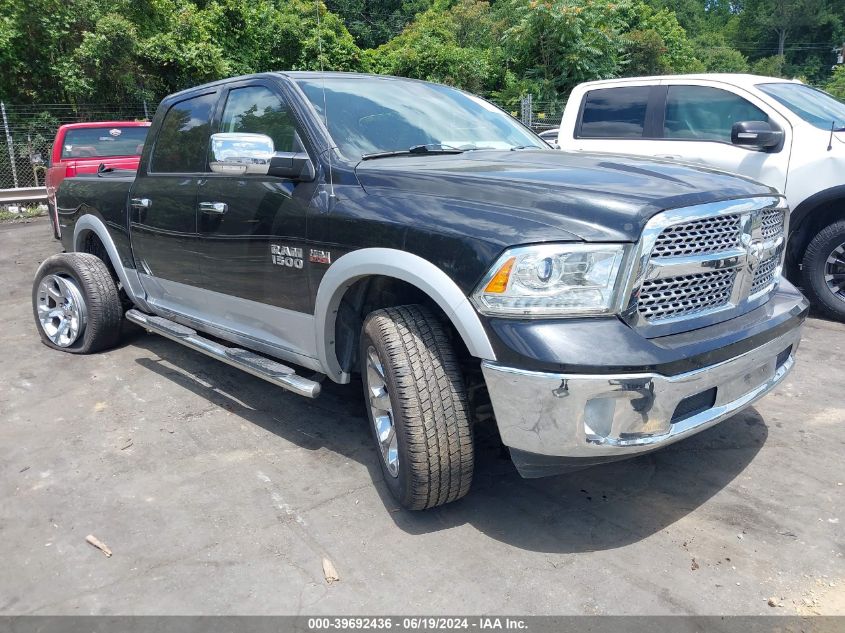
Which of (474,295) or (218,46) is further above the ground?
(218,46)

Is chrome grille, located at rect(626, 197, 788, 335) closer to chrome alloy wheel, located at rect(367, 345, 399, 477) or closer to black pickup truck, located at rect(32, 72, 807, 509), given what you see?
black pickup truck, located at rect(32, 72, 807, 509)

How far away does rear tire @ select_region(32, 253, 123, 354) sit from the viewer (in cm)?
507

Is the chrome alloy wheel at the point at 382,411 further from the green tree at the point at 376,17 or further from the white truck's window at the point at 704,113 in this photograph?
the green tree at the point at 376,17

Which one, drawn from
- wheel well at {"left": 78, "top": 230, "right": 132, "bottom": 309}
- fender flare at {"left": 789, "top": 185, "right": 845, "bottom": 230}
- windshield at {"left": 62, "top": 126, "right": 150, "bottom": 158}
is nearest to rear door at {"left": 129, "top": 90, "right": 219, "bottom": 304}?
wheel well at {"left": 78, "top": 230, "right": 132, "bottom": 309}

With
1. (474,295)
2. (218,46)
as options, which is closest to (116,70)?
(218,46)

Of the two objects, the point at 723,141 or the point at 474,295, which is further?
the point at 723,141

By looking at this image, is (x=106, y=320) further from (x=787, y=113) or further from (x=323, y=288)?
(x=787, y=113)

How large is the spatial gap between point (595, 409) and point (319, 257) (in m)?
1.46

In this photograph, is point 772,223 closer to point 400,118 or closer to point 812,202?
point 400,118

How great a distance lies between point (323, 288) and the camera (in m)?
3.19

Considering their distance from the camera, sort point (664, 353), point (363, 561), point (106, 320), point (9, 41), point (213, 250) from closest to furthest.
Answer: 1. point (664, 353)
2. point (363, 561)
3. point (213, 250)
4. point (106, 320)
5. point (9, 41)

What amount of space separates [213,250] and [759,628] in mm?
3121

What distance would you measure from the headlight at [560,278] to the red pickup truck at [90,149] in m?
8.87

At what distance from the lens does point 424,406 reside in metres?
2.67
